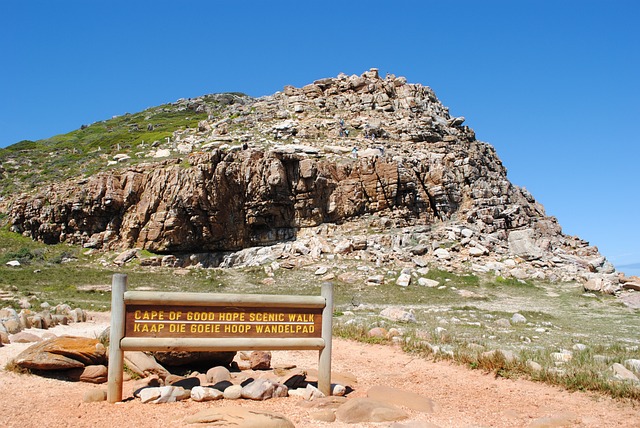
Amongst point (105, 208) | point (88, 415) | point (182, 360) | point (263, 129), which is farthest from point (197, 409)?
point (263, 129)

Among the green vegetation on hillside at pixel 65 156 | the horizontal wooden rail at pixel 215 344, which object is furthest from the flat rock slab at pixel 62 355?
the green vegetation on hillside at pixel 65 156

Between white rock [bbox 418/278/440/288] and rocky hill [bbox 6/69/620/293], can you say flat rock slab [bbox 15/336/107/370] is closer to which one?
white rock [bbox 418/278/440/288]

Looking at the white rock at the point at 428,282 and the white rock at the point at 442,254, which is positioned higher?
the white rock at the point at 442,254

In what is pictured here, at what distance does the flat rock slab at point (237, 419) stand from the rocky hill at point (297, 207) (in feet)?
86.6

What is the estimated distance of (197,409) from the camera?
256 inches

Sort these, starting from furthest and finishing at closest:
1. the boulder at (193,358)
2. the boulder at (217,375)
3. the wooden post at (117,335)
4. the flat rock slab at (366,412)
→ the boulder at (193,358) → the boulder at (217,375) → the wooden post at (117,335) → the flat rock slab at (366,412)

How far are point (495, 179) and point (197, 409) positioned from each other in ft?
137

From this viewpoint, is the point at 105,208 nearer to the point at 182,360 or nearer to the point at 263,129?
the point at 263,129

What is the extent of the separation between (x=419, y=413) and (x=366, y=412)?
89 cm

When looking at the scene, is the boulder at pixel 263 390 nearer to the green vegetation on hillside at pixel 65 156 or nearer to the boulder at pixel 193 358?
the boulder at pixel 193 358

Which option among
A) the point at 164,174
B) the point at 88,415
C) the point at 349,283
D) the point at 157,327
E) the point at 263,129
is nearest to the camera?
the point at 88,415

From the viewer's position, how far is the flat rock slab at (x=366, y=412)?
638 centimetres

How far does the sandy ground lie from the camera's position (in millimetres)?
6137

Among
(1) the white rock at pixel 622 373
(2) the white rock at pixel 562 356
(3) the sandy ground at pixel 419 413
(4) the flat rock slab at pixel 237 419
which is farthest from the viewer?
(2) the white rock at pixel 562 356
